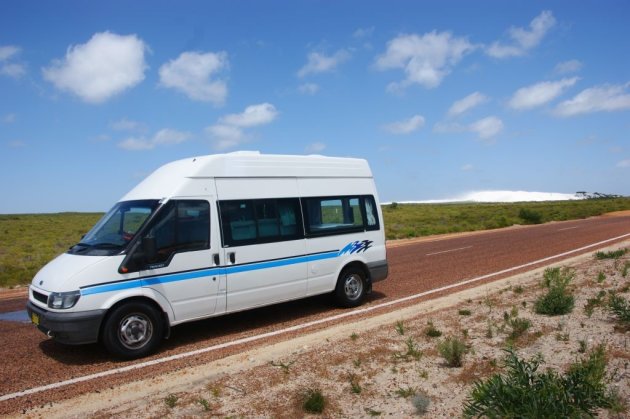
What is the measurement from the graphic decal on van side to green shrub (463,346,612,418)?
498 centimetres

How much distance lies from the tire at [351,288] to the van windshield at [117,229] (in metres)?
3.70

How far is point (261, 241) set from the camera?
785 centimetres

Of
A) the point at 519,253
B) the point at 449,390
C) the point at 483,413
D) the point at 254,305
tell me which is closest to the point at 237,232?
the point at 254,305

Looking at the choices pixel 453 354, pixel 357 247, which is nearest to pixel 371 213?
pixel 357 247

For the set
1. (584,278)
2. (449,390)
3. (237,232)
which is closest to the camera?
(449,390)

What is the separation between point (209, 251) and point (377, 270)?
12.0ft

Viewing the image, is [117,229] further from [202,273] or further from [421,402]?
[421,402]

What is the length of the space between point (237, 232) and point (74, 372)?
9.34ft

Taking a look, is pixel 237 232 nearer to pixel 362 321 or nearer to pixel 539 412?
pixel 362 321

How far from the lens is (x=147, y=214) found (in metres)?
6.98

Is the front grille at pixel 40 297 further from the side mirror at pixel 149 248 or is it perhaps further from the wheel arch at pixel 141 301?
the side mirror at pixel 149 248

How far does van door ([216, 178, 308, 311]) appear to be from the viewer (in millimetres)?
7527

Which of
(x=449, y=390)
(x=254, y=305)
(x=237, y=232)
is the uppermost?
(x=237, y=232)

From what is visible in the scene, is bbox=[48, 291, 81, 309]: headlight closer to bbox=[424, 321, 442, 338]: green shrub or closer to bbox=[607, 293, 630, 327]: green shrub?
bbox=[424, 321, 442, 338]: green shrub
